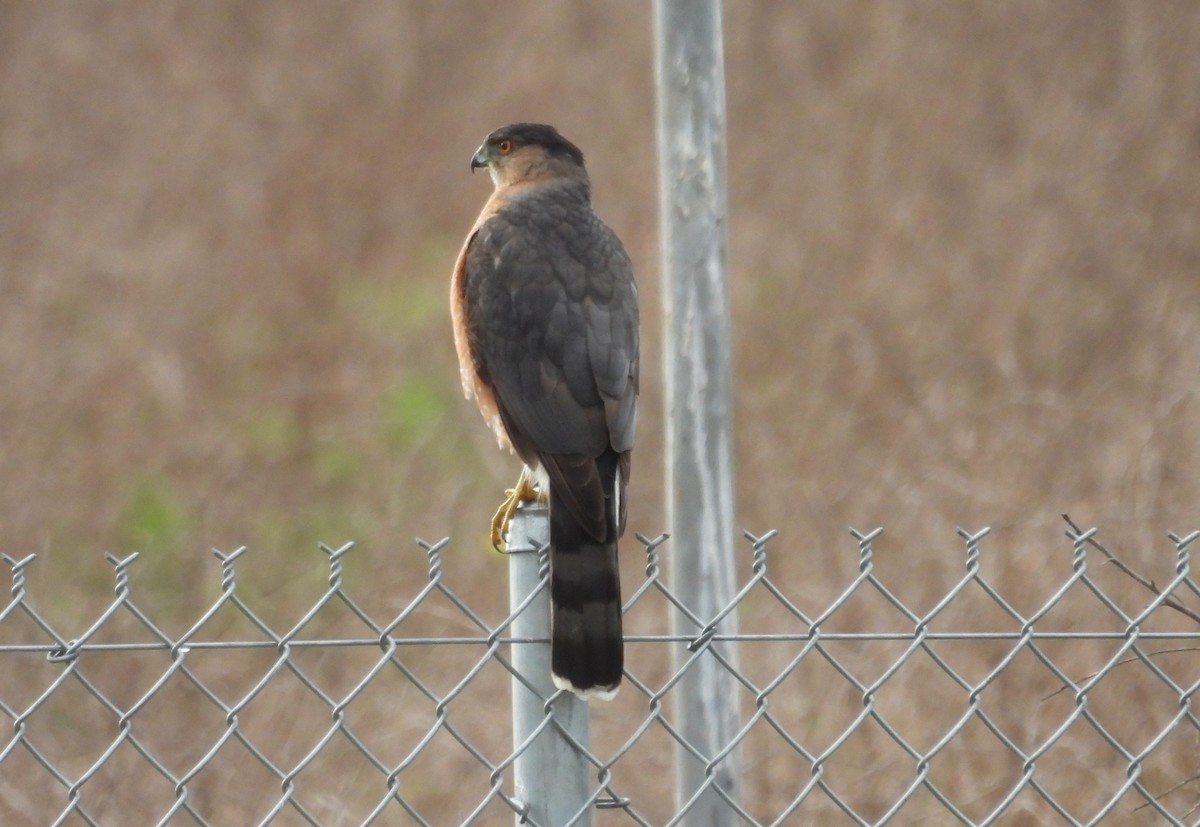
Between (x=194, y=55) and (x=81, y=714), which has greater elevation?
(x=194, y=55)

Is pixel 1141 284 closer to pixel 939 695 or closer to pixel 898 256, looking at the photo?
pixel 898 256

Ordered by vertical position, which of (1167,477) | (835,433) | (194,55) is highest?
(194,55)

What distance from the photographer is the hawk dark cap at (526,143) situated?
14.6 ft

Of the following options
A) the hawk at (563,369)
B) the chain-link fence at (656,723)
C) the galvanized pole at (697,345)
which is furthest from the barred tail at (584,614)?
the chain-link fence at (656,723)

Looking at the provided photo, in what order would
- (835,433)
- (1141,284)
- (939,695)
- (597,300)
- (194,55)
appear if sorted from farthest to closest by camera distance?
(194,55) → (1141,284) → (835,433) → (939,695) → (597,300)

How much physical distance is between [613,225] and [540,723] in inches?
246

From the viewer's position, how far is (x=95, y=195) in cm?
887

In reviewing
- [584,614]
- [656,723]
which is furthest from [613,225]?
[584,614]

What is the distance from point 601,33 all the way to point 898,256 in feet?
8.31

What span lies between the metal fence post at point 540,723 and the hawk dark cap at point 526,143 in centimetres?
215

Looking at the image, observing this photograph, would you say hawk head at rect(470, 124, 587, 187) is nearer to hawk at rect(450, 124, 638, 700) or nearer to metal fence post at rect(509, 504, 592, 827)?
hawk at rect(450, 124, 638, 700)

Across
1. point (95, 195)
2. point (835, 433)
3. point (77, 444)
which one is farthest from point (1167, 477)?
point (95, 195)

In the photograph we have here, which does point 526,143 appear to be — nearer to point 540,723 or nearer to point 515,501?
point 515,501

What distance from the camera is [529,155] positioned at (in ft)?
14.6
